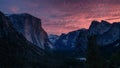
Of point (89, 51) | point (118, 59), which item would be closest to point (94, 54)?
point (89, 51)

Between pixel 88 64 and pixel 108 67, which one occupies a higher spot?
pixel 88 64

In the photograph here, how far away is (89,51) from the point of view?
5988cm

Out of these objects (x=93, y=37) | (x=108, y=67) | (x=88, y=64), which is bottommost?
(x=108, y=67)

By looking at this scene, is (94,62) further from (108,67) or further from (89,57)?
(108,67)

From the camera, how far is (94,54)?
59.9 meters

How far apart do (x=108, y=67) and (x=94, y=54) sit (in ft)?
86.2

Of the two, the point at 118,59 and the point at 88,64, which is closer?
the point at 88,64

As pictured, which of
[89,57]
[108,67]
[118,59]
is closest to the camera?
[89,57]

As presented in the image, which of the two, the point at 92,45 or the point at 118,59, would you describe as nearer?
the point at 92,45

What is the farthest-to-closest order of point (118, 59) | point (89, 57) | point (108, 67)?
point (118, 59), point (108, 67), point (89, 57)

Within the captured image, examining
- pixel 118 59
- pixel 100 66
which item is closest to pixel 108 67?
pixel 118 59

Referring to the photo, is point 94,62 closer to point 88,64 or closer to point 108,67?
point 88,64

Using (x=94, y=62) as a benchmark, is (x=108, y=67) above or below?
below

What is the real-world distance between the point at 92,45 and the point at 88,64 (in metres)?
3.48
